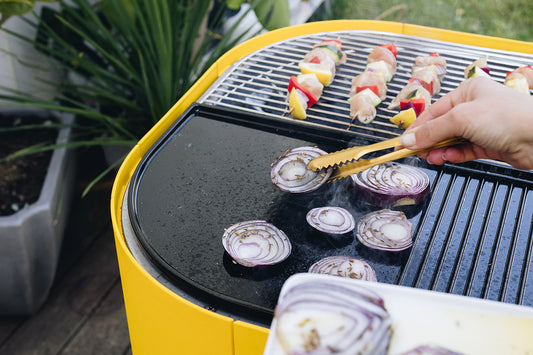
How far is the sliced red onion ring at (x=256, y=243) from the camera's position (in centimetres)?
120

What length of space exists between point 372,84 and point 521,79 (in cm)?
52

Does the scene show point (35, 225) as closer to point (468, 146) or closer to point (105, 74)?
point (105, 74)

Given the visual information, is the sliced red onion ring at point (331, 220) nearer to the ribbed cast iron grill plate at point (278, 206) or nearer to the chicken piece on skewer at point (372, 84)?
the ribbed cast iron grill plate at point (278, 206)

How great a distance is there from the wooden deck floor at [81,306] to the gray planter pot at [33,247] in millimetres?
91

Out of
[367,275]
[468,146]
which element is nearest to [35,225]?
[367,275]

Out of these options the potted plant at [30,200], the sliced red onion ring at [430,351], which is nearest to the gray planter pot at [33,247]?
the potted plant at [30,200]

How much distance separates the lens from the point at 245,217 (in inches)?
52.8

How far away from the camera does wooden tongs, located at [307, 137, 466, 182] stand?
1.30 metres

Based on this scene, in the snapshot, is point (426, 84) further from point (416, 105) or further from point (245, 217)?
point (245, 217)

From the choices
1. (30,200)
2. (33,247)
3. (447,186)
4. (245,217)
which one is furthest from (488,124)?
(30,200)

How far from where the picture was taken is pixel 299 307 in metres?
0.70

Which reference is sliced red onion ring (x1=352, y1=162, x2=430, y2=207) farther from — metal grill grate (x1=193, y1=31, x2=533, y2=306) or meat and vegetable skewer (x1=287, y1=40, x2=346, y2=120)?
meat and vegetable skewer (x1=287, y1=40, x2=346, y2=120)

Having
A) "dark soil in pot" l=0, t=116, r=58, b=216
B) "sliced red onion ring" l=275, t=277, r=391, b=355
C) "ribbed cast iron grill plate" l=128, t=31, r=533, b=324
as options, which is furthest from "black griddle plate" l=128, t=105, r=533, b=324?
"dark soil in pot" l=0, t=116, r=58, b=216

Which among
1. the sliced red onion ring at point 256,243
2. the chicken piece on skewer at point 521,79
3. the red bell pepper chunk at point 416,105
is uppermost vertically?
the chicken piece on skewer at point 521,79
